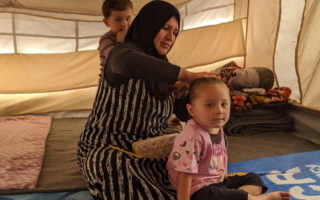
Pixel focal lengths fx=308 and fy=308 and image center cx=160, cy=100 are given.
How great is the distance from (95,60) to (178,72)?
2049 mm

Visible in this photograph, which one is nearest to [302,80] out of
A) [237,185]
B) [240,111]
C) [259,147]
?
[240,111]

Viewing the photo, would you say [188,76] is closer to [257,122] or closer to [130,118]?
[130,118]

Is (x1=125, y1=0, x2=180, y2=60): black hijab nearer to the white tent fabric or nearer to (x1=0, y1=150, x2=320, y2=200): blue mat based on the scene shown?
(x1=0, y1=150, x2=320, y2=200): blue mat

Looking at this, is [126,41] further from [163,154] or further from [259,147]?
[259,147]

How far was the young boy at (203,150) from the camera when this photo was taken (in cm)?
112

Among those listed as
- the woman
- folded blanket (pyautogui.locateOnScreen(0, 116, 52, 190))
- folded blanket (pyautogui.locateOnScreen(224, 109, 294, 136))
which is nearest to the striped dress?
the woman

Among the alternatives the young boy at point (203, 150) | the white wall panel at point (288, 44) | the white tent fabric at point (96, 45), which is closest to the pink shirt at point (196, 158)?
the young boy at point (203, 150)

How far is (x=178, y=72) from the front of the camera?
42.9 inches

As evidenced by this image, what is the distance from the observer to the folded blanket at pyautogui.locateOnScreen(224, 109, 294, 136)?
2.42 meters

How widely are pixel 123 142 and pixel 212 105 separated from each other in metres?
0.46

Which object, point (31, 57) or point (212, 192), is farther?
point (31, 57)

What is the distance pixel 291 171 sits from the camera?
172cm

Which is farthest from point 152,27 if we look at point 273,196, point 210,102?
point 273,196

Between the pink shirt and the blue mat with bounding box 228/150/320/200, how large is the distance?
0.47 m
